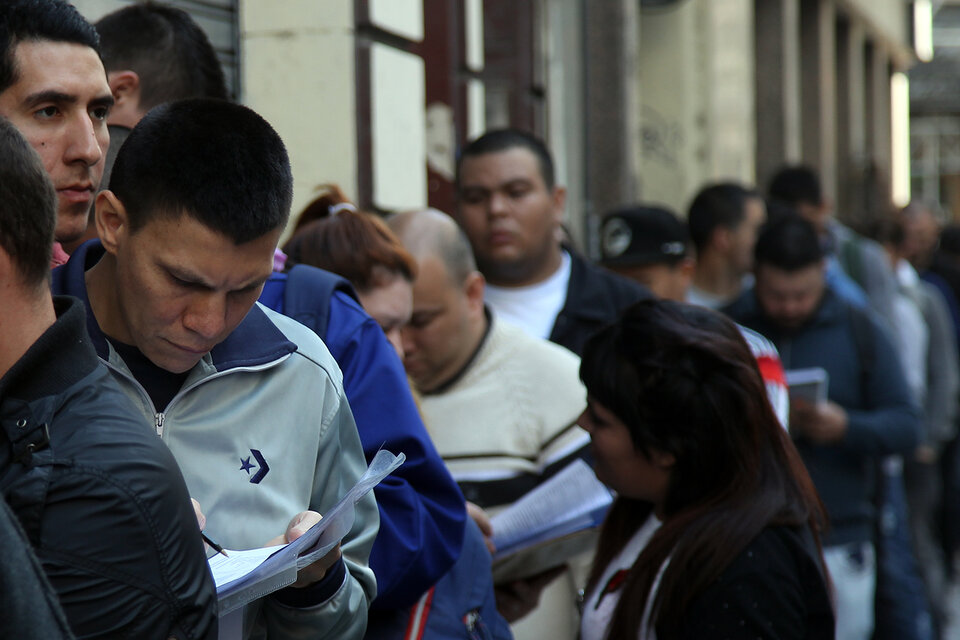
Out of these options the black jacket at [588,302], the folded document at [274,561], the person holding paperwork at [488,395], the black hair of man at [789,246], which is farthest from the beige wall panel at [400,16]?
the folded document at [274,561]

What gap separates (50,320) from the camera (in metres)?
1.43

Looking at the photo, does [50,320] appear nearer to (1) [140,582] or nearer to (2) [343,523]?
(1) [140,582]

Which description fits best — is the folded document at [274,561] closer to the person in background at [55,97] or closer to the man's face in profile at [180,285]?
the man's face in profile at [180,285]

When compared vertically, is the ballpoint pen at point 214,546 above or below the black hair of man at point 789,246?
below

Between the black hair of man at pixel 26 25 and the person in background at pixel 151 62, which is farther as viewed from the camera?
the person in background at pixel 151 62

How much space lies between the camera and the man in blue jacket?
475 cm

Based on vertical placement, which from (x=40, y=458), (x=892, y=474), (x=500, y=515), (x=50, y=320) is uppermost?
(x=50, y=320)

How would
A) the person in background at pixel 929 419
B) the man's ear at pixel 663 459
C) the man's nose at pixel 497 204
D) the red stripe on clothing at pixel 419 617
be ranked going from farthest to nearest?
the person in background at pixel 929 419 → the man's nose at pixel 497 204 → the man's ear at pixel 663 459 → the red stripe on clothing at pixel 419 617

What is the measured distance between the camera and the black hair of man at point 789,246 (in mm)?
4977

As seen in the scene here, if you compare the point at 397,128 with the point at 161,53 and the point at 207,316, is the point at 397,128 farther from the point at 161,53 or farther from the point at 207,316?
the point at 207,316

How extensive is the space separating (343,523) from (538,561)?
1449 mm

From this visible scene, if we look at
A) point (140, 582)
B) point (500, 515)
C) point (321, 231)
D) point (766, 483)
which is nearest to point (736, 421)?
point (766, 483)

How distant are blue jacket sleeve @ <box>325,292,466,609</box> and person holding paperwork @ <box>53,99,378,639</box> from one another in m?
0.27

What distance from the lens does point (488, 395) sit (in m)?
3.34
